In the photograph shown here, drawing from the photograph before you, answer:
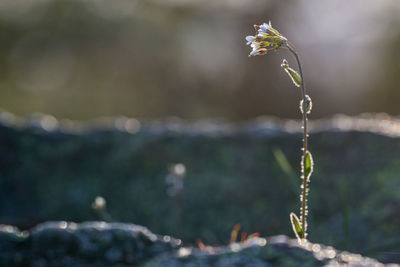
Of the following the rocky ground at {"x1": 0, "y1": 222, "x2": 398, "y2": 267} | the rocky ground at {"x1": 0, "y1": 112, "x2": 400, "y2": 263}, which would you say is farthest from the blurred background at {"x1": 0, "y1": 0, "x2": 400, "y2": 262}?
the rocky ground at {"x1": 0, "y1": 222, "x2": 398, "y2": 267}

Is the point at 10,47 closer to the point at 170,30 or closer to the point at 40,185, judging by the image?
the point at 170,30

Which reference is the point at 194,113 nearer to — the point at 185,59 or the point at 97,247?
the point at 185,59

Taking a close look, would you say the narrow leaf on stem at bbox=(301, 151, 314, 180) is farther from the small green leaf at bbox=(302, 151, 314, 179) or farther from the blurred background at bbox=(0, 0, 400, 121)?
the blurred background at bbox=(0, 0, 400, 121)

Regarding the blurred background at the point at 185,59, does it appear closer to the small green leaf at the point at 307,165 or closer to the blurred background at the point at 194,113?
the blurred background at the point at 194,113

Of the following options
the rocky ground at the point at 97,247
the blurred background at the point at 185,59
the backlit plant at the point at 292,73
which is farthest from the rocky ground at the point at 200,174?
the blurred background at the point at 185,59

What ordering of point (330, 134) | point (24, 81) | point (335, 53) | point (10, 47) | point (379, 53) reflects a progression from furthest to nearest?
point (24, 81), point (10, 47), point (379, 53), point (335, 53), point (330, 134)

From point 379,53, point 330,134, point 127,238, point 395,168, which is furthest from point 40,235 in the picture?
point 379,53

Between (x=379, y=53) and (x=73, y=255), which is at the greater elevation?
(x=379, y=53)

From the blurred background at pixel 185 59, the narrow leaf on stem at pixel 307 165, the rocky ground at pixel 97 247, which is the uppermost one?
the blurred background at pixel 185 59
